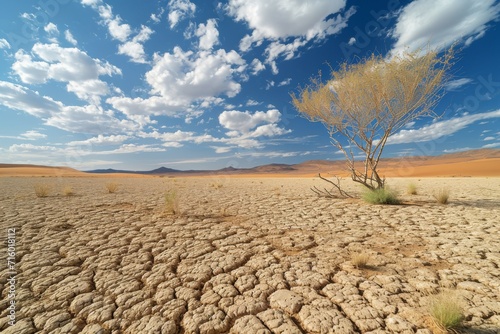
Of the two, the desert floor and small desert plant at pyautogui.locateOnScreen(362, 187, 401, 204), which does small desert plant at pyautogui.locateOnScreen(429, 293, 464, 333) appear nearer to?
the desert floor

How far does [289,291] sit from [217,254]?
1257 millimetres

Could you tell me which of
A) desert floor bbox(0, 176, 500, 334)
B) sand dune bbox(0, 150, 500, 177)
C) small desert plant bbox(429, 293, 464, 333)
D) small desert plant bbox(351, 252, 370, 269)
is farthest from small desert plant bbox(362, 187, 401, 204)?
small desert plant bbox(429, 293, 464, 333)

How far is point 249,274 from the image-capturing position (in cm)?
271

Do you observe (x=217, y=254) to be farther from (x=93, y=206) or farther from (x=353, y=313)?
(x=93, y=206)

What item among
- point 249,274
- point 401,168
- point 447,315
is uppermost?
point 401,168

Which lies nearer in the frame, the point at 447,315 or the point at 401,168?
the point at 447,315

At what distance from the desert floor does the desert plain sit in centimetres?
1

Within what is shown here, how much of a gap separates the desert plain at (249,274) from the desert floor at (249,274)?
0.01 meters

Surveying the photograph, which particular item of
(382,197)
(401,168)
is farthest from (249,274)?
(401,168)

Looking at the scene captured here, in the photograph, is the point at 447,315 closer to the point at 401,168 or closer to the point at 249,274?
the point at 249,274

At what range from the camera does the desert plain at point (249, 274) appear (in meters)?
1.97

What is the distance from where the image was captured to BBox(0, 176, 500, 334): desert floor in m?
1.97

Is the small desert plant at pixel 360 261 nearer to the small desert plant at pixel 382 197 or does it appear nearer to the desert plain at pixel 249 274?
the desert plain at pixel 249 274

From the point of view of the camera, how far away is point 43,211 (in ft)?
18.8
